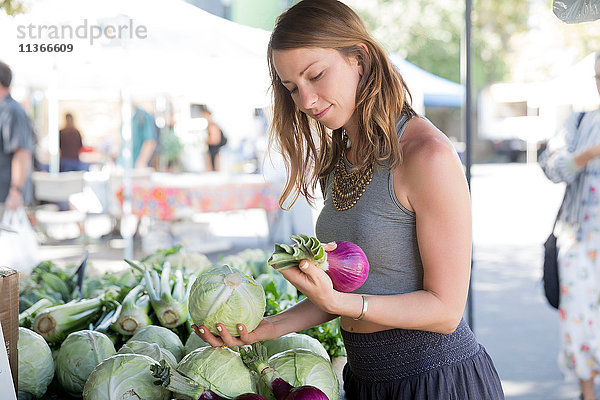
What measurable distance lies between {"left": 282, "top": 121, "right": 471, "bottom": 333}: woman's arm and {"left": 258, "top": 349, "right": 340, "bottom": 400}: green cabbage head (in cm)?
23

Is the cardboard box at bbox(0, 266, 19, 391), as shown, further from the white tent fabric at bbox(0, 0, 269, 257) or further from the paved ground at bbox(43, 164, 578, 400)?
the paved ground at bbox(43, 164, 578, 400)

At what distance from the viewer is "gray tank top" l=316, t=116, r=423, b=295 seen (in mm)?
1655

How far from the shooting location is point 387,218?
1.66m

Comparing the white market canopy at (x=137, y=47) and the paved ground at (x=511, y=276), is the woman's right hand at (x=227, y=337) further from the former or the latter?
the paved ground at (x=511, y=276)

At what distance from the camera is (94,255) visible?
982 centimetres

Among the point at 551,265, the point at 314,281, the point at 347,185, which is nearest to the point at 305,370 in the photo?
the point at 314,281

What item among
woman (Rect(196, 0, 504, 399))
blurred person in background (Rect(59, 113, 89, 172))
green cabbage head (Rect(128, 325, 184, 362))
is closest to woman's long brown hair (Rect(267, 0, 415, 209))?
woman (Rect(196, 0, 504, 399))

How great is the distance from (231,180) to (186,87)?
3943 mm

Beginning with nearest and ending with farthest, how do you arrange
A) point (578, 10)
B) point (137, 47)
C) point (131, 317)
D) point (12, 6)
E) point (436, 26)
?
point (131, 317) → point (578, 10) → point (12, 6) → point (137, 47) → point (436, 26)

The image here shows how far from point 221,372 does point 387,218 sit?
1.76 feet

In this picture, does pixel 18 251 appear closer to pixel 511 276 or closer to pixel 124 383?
pixel 124 383

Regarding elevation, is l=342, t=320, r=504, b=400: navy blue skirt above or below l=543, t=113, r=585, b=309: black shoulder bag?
above

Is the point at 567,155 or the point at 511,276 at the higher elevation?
the point at 567,155

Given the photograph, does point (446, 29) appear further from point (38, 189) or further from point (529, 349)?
point (529, 349)
